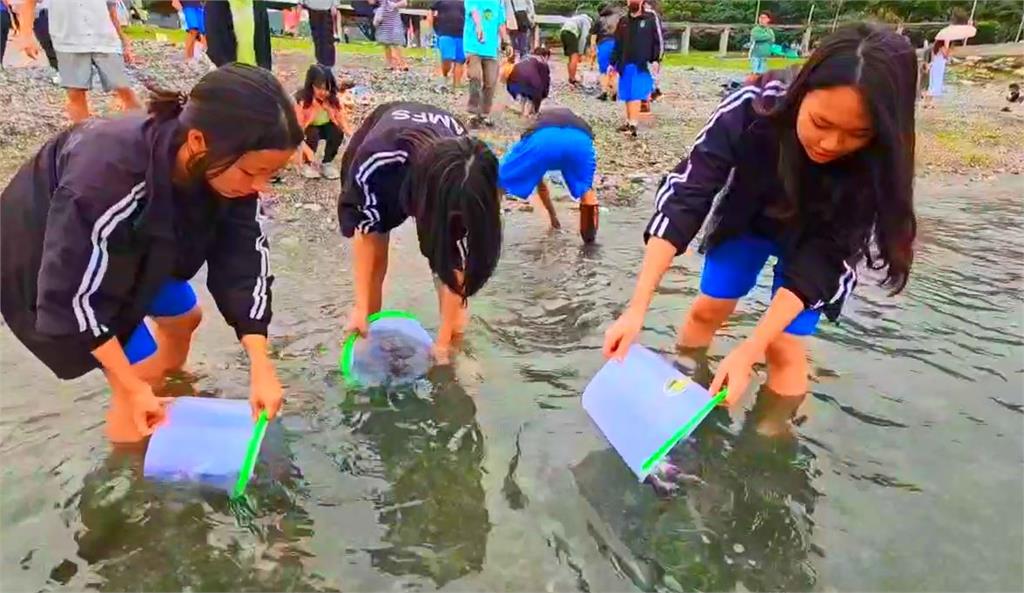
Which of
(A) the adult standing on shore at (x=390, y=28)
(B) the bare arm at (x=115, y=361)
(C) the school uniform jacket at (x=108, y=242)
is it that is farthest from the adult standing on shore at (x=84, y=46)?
(A) the adult standing on shore at (x=390, y=28)

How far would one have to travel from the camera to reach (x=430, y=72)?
1303 cm

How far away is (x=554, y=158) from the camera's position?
16.4 feet

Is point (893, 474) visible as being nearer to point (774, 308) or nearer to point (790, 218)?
point (774, 308)

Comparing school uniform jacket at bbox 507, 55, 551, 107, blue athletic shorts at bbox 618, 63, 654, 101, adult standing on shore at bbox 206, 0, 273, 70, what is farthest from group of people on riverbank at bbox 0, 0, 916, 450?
blue athletic shorts at bbox 618, 63, 654, 101

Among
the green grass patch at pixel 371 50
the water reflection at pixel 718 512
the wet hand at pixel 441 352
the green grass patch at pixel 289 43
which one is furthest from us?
the green grass patch at pixel 371 50

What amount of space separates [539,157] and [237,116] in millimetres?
2953

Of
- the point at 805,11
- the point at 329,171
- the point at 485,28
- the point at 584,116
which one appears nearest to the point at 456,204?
the point at 329,171

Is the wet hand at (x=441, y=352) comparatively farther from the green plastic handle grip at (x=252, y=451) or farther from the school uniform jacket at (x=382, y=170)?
the green plastic handle grip at (x=252, y=451)

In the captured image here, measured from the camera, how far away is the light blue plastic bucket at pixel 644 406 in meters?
2.46

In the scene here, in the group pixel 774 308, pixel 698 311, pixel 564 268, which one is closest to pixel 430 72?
pixel 564 268

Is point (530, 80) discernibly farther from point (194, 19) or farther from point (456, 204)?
point (456, 204)

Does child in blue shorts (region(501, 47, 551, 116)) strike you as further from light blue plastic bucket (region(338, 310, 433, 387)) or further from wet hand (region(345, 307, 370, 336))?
wet hand (region(345, 307, 370, 336))

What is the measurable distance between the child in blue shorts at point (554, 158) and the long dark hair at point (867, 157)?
227cm

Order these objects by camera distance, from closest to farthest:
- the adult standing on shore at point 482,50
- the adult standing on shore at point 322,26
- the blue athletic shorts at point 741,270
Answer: the blue athletic shorts at point 741,270 < the adult standing on shore at point 322,26 < the adult standing on shore at point 482,50
